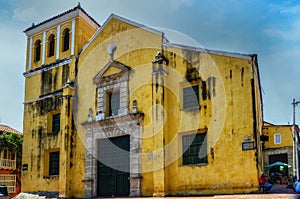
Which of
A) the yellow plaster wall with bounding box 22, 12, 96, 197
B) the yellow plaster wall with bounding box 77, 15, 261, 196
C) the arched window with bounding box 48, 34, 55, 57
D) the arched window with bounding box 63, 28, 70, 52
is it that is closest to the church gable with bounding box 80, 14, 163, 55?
the yellow plaster wall with bounding box 77, 15, 261, 196

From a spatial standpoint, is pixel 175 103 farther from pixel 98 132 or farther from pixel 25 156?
pixel 25 156

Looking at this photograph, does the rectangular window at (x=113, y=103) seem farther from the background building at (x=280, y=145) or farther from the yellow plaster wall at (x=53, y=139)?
the background building at (x=280, y=145)

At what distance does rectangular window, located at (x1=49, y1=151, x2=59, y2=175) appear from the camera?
843 inches

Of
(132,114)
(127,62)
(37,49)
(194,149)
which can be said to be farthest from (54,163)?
(194,149)

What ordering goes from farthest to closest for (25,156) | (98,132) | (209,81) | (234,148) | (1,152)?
(1,152) → (25,156) → (98,132) → (209,81) → (234,148)

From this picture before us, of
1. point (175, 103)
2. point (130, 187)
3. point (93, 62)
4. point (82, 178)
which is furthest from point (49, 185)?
point (175, 103)

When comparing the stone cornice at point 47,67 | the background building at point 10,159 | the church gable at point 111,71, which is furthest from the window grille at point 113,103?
the background building at point 10,159

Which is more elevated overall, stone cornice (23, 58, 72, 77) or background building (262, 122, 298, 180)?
stone cornice (23, 58, 72, 77)

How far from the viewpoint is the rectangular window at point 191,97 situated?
17.7 meters

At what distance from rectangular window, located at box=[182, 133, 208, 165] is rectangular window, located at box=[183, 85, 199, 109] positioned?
132 cm

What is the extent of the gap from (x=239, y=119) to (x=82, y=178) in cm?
855

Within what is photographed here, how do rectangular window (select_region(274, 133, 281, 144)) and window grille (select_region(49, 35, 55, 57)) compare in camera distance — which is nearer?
window grille (select_region(49, 35, 55, 57))

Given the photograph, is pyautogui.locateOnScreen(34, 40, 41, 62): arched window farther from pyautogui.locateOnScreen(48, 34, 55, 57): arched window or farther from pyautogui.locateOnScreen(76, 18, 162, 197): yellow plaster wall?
pyautogui.locateOnScreen(76, 18, 162, 197): yellow plaster wall

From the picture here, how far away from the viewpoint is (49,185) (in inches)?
830
